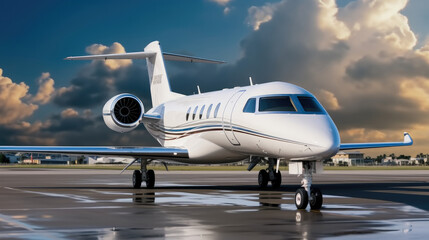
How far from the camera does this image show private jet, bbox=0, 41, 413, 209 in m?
14.9

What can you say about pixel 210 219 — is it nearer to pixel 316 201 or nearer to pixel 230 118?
pixel 316 201

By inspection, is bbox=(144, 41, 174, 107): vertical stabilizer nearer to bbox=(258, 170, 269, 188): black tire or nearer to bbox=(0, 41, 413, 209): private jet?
bbox=(0, 41, 413, 209): private jet

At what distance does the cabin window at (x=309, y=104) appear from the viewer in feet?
53.1

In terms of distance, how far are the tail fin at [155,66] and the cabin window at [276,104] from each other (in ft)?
40.5

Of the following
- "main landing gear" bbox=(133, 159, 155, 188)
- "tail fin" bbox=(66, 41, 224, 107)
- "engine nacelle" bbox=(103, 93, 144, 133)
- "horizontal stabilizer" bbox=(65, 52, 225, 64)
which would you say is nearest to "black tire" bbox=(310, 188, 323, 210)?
"main landing gear" bbox=(133, 159, 155, 188)

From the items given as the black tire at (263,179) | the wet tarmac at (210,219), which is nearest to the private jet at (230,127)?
the black tire at (263,179)

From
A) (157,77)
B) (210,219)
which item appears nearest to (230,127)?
(210,219)

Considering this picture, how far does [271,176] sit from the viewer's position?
23.5 metres

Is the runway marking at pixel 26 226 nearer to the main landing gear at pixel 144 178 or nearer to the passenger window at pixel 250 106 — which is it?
the passenger window at pixel 250 106

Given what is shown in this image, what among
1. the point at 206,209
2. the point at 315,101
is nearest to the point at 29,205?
the point at 206,209

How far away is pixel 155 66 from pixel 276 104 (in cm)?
1538

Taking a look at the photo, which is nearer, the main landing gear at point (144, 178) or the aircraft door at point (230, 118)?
the aircraft door at point (230, 118)

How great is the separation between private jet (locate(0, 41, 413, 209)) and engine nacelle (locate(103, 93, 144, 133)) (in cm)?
4

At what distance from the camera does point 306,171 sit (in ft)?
49.1
